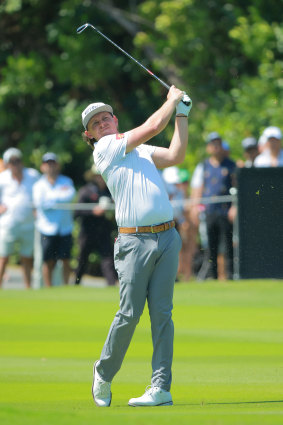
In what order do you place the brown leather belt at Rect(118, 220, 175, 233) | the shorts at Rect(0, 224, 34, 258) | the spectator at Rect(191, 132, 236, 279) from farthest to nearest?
the shorts at Rect(0, 224, 34, 258), the spectator at Rect(191, 132, 236, 279), the brown leather belt at Rect(118, 220, 175, 233)

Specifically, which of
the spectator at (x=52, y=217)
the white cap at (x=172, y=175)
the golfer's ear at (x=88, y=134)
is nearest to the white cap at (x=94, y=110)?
the golfer's ear at (x=88, y=134)

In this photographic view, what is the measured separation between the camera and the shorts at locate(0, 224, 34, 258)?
51.7ft

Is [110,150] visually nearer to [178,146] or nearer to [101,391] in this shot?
[178,146]

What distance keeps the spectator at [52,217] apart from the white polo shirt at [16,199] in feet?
0.53

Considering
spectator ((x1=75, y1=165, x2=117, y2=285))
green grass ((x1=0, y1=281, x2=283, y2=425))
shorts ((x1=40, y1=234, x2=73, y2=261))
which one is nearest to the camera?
green grass ((x1=0, y1=281, x2=283, y2=425))

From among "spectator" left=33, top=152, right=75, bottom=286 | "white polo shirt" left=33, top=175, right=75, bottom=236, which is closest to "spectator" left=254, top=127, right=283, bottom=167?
"spectator" left=33, top=152, right=75, bottom=286

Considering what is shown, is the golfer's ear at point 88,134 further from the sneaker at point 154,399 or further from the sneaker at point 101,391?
the sneaker at point 154,399

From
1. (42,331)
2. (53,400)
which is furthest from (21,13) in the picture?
(53,400)

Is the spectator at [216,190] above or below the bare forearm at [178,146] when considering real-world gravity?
below

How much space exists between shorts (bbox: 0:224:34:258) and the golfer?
9.08 metres

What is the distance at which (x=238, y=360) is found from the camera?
8.63 m

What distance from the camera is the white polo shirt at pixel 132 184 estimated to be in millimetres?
6711

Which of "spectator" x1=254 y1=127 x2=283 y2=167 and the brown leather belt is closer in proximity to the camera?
the brown leather belt

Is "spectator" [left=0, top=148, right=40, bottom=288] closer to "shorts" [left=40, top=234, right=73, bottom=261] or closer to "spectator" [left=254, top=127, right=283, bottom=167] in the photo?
"shorts" [left=40, top=234, right=73, bottom=261]
